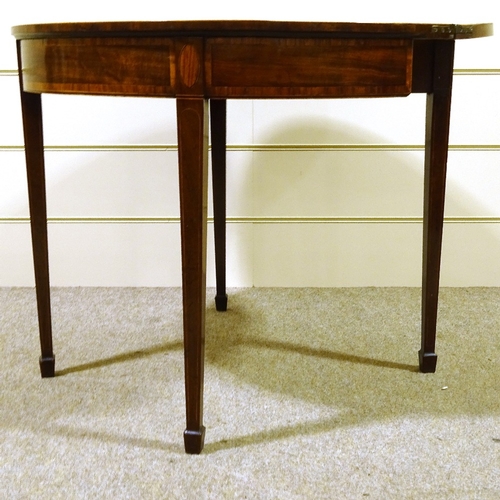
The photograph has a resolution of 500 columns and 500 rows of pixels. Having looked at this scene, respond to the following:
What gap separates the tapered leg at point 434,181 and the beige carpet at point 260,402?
76mm

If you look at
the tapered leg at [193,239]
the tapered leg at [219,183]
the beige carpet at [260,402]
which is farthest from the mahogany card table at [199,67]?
the tapered leg at [219,183]

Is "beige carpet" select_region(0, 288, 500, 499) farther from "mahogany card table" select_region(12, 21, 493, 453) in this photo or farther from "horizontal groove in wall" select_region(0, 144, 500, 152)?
"horizontal groove in wall" select_region(0, 144, 500, 152)

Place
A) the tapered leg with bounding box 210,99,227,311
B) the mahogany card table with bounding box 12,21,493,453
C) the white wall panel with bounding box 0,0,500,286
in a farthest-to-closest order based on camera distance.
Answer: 1. the white wall panel with bounding box 0,0,500,286
2. the tapered leg with bounding box 210,99,227,311
3. the mahogany card table with bounding box 12,21,493,453

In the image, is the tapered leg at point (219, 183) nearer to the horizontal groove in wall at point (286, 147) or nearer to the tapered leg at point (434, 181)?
the horizontal groove in wall at point (286, 147)

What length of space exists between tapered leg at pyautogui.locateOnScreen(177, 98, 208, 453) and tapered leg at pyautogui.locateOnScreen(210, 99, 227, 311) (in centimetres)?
50

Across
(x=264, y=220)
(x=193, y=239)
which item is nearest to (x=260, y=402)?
→ (x=193, y=239)

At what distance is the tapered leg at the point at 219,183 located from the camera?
4.34ft

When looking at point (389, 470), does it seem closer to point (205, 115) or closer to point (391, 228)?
point (205, 115)

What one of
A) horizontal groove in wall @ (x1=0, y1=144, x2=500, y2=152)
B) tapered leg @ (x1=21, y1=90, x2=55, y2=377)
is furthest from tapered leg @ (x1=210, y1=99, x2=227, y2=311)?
tapered leg @ (x1=21, y1=90, x2=55, y2=377)

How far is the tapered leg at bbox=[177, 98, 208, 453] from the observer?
808 mm

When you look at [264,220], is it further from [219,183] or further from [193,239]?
[193,239]

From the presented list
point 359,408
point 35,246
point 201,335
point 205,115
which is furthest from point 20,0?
point 359,408

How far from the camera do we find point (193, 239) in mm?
843

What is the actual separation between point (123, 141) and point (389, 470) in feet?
3.33
